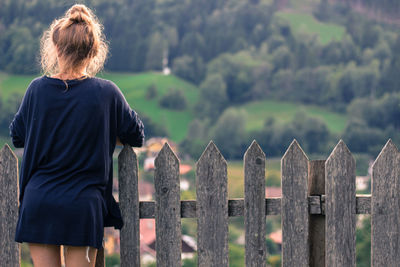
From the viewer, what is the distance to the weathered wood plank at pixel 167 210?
2.99 meters

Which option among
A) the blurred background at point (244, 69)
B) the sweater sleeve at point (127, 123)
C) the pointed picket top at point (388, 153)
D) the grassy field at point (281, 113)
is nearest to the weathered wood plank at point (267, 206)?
the pointed picket top at point (388, 153)

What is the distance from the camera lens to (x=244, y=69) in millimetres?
97062

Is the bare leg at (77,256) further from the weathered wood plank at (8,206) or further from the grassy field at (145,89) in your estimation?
the grassy field at (145,89)

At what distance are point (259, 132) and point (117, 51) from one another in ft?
94.4

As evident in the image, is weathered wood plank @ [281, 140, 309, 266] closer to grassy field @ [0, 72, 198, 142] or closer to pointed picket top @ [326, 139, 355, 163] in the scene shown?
pointed picket top @ [326, 139, 355, 163]

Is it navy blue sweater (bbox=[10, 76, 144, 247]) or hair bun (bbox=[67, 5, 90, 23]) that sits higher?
hair bun (bbox=[67, 5, 90, 23])

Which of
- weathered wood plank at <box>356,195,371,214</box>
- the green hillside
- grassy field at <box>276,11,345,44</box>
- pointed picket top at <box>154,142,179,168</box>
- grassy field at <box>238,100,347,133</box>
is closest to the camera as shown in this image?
pointed picket top at <box>154,142,179,168</box>

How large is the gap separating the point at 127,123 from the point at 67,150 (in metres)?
0.35

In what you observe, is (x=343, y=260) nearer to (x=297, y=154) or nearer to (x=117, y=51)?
(x=297, y=154)

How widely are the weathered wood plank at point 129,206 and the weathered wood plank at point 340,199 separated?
0.99 meters

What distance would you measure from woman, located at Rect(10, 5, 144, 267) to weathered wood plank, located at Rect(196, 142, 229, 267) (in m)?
0.65

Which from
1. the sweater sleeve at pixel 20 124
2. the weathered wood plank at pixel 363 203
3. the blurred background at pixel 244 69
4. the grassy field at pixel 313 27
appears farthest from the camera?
the grassy field at pixel 313 27

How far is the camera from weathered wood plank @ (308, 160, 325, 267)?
10.1 feet

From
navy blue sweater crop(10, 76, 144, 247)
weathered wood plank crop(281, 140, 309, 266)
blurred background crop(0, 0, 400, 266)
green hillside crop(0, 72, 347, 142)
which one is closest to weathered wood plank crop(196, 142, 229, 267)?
weathered wood plank crop(281, 140, 309, 266)
